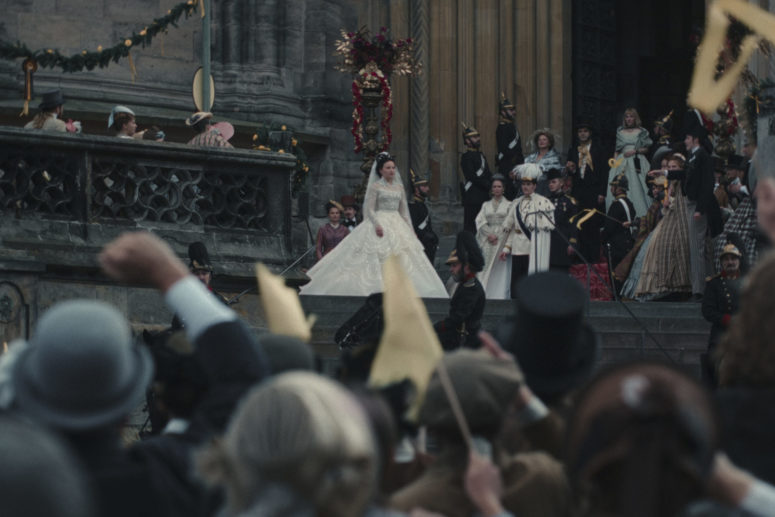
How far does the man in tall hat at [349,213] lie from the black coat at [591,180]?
8.58ft

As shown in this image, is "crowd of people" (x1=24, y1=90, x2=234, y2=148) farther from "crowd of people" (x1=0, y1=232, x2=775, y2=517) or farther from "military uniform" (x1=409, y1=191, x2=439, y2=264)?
"crowd of people" (x1=0, y1=232, x2=775, y2=517)

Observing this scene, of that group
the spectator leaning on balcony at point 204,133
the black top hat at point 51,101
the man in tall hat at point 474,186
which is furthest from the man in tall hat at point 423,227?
the black top hat at point 51,101

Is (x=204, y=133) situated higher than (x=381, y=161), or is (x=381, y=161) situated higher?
(x=204, y=133)

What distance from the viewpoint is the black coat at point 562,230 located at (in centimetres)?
1702

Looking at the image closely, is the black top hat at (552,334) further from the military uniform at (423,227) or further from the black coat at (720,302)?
the military uniform at (423,227)

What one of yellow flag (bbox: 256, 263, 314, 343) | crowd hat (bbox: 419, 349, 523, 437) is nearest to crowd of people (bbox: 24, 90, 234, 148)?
yellow flag (bbox: 256, 263, 314, 343)

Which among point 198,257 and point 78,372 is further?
point 198,257

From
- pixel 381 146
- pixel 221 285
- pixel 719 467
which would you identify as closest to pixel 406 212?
pixel 381 146

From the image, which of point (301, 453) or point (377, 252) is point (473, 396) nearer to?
point (301, 453)

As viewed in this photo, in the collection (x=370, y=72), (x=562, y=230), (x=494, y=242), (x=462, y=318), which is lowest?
(x=462, y=318)

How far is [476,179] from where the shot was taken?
772 inches

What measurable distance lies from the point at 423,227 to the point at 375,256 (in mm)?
2400

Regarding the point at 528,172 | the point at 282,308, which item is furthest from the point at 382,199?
the point at 282,308

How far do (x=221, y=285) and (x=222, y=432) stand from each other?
9.05 m
